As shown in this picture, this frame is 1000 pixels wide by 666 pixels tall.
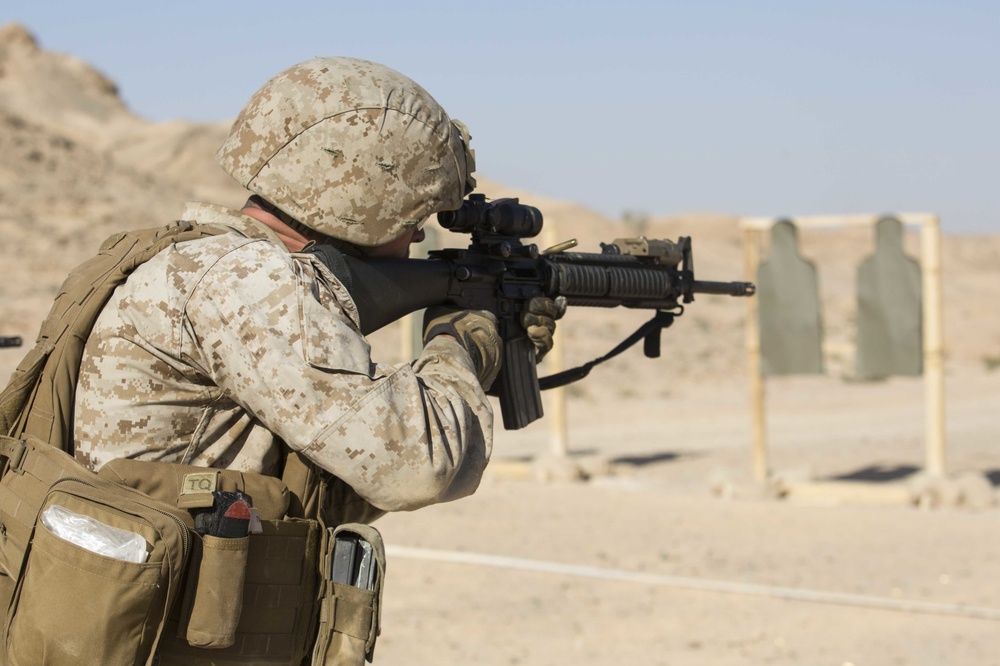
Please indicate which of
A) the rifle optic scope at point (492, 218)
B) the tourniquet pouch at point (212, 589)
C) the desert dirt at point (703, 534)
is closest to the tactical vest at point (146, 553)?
the tourniquet pouch at point (212, 589)

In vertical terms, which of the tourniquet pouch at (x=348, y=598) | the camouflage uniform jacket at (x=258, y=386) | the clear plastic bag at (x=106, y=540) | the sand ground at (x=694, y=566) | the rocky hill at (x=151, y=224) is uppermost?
the rocky hill at (x=151, y=224)

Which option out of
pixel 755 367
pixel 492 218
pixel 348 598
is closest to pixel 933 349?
pixel 755 367

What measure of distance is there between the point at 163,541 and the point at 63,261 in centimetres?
2023

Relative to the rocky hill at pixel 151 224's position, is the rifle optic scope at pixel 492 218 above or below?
below

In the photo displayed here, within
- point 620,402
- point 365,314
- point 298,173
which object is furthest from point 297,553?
point 620,402

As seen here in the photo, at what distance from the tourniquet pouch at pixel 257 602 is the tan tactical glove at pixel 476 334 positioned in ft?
1.61

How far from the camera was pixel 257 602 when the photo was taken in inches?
87.4

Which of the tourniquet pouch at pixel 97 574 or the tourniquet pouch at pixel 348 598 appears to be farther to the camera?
the tourniquet pouch at pixel 348 598

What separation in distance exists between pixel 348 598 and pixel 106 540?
0.51m

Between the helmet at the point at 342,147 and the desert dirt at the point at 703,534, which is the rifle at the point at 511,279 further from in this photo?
the desert dirt at the point at 703,534

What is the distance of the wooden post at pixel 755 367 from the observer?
9.92 metres

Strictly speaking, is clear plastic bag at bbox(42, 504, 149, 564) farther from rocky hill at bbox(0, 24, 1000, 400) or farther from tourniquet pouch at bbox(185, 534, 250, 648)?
rocky hill at bbox(0, 24, 1000, 400)

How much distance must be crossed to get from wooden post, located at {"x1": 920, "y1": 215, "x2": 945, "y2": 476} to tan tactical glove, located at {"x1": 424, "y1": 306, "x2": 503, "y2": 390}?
7.50 metres

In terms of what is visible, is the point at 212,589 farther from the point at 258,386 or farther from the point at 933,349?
the point at 933,349
